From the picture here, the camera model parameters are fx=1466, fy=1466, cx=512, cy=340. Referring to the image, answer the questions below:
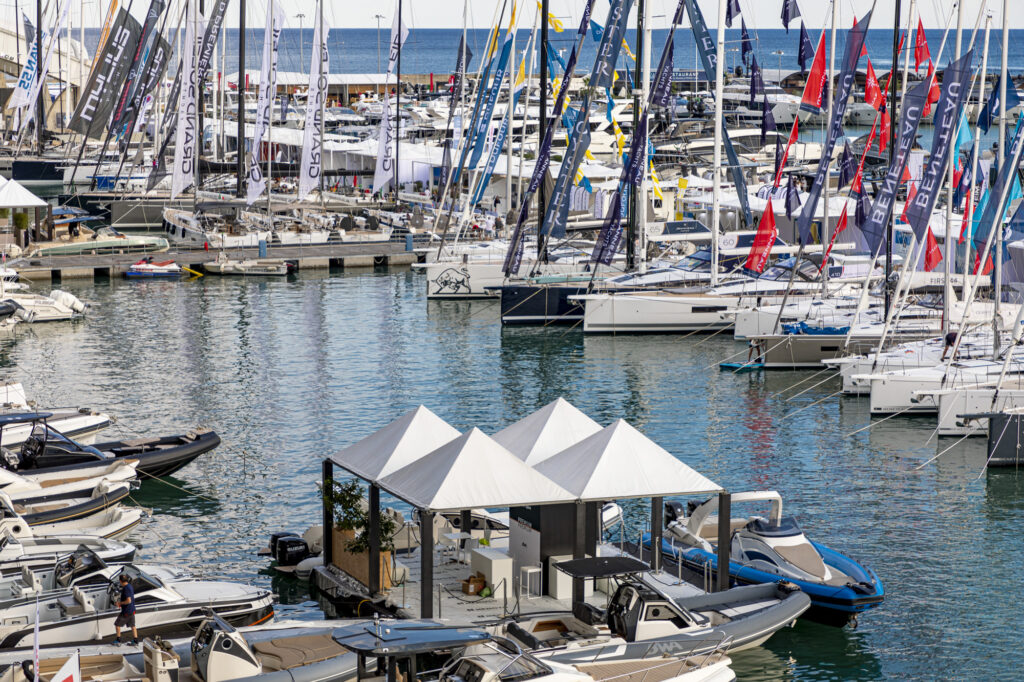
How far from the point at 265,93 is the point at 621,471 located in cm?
6101

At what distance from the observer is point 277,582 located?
1254 inches

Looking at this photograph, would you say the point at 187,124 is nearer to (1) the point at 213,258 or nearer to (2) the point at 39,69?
(1) the point at 213,258

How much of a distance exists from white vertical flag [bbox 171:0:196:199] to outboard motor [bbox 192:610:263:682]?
5629 cm

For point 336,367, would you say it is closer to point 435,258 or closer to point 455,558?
point 435,258

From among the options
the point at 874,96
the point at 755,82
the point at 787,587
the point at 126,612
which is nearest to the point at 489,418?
the point at 787,587

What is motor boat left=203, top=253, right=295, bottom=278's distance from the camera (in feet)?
253

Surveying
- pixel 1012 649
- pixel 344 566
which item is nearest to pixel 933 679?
pixel 1012 649

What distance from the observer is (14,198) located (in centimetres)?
6638

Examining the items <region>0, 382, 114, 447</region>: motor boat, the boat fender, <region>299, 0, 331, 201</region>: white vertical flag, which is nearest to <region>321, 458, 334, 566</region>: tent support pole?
the boat fender

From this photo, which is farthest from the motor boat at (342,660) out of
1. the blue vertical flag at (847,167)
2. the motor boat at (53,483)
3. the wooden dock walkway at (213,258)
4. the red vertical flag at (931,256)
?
the wooden dock walkway at (213,258)

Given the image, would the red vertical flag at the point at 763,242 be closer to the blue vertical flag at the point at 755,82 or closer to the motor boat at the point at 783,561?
the blue vertical flag at the point at 755,82

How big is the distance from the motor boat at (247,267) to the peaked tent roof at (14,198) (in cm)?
1193

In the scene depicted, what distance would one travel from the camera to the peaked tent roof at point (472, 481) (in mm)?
26281

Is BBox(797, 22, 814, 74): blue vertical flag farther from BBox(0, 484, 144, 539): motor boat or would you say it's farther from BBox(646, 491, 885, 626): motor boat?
BBox(0, 484, 144, 539): motor boat
